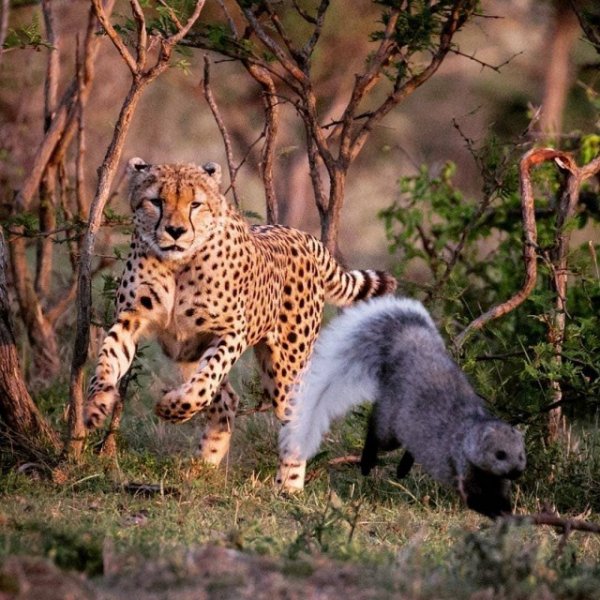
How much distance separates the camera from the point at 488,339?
8.18m

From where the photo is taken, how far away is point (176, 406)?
19.3 ft

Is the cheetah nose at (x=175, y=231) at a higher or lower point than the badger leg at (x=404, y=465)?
higher

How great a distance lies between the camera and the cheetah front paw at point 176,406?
19.3 ft

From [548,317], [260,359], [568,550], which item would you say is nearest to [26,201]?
[260,359]

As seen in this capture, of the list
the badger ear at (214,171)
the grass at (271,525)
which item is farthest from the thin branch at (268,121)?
the grass at (271,525)

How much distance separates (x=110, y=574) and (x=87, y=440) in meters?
2.76

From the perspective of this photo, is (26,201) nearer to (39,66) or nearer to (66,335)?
(66,335)

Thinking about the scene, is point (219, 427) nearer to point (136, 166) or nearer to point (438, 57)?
point (136, 166)

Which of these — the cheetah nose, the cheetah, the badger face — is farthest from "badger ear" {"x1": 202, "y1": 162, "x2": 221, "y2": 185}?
the badger face

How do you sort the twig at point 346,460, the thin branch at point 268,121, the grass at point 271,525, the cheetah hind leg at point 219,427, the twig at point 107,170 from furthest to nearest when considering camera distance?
the thin branch at point 268,121
the cheetah hind leg at point 219,427
the twig at point 346,460
the twig at point 107,170
the grass at point 271,525

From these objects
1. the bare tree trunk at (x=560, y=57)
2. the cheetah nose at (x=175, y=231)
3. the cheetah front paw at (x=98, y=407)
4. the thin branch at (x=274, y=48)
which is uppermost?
the bare tree trunk at (x=560, y=57)

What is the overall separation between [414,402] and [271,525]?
Result: 0.86 meters

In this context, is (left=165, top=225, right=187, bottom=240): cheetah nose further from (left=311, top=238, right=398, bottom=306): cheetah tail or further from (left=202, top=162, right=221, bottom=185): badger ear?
(left=311, top=238, right=398, bottom=306): cheetah tail

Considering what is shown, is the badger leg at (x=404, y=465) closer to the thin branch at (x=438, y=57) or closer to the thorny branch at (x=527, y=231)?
the thorny branch at (x=527, y=231)
